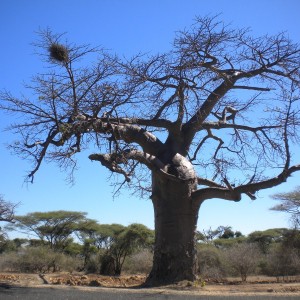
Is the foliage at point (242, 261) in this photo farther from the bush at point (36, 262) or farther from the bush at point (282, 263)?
the bush at point (36, 262)

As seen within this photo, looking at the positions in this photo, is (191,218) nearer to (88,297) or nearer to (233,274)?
(88,297)

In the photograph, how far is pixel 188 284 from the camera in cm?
802

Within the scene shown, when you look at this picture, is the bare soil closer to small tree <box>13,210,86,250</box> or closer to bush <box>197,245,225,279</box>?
bush <box>197,245,225,279</box>

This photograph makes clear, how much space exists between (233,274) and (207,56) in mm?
8272

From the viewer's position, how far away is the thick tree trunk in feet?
28.2

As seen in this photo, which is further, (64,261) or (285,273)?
(64,261)

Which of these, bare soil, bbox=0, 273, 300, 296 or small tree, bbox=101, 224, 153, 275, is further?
small tree, bbox=101, 224, 153, 275

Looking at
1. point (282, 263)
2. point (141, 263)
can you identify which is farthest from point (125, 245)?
point (282, 263)

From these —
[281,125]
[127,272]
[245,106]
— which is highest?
[245,106]

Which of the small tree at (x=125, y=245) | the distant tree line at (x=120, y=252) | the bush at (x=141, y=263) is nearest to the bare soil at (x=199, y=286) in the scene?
the distant tree line at (x=120, y=252)

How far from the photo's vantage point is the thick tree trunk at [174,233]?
8586 mm

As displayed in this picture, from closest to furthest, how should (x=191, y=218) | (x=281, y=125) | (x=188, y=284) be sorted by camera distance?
(x=188, y=284)
(x=191, y=218)
(x=281, y=125)

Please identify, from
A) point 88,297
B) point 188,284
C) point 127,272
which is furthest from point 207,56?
point 127,272

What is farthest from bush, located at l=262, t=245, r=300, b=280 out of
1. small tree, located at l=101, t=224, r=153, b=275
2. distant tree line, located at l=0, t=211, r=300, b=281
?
small tree, located at l=101, t=224, r=153, b=275
